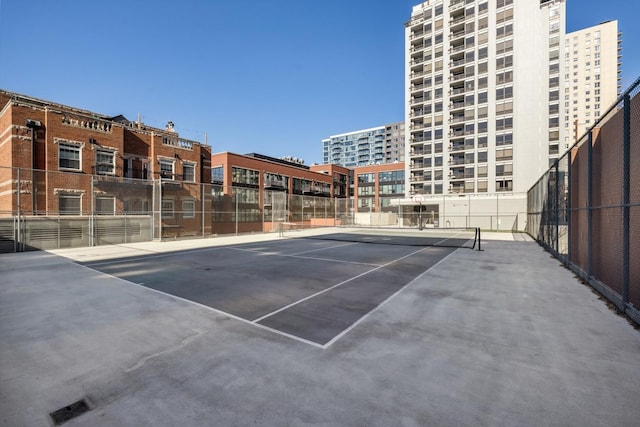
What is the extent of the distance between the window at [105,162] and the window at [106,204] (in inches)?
92.7

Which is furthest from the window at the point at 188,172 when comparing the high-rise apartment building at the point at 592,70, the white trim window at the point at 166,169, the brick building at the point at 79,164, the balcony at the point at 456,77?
the high-rise apartment building at the point at 592,70

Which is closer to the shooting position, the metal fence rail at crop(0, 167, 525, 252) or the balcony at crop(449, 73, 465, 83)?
the metal fence rail at crop(0, 167, 525, 252)

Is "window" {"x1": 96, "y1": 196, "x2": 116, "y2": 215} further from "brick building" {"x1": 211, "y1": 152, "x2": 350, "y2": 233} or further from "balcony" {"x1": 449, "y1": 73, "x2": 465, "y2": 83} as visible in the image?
"balcony" {"x1": 449, "y1": 73, "x2": 465, "y2": 83}

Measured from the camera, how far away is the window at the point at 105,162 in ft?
81.1

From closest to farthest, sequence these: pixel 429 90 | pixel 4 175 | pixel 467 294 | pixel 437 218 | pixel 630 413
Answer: pixel 630 413 → pixel 467 294 → pixel 4 175 → pixel 437 218 → pixel 429 90

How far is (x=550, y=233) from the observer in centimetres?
1552

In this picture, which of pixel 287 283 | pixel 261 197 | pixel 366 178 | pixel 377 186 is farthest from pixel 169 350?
pixel 366 178

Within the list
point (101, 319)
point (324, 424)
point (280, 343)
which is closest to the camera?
point (324, 424)

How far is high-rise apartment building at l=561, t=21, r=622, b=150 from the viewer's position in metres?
120

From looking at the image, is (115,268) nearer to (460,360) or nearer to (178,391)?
(178,391)

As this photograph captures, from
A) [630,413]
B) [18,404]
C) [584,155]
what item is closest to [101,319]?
[18,404]

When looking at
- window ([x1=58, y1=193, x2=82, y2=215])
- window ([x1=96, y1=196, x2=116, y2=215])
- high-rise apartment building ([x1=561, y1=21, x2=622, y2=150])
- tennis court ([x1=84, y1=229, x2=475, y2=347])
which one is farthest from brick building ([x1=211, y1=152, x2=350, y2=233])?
high-rise apartment building ([x1=561, y1=21, x2=622, y2=150])

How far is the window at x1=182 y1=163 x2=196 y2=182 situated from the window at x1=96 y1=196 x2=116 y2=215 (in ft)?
26.1

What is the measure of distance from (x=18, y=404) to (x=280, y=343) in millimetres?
2849
